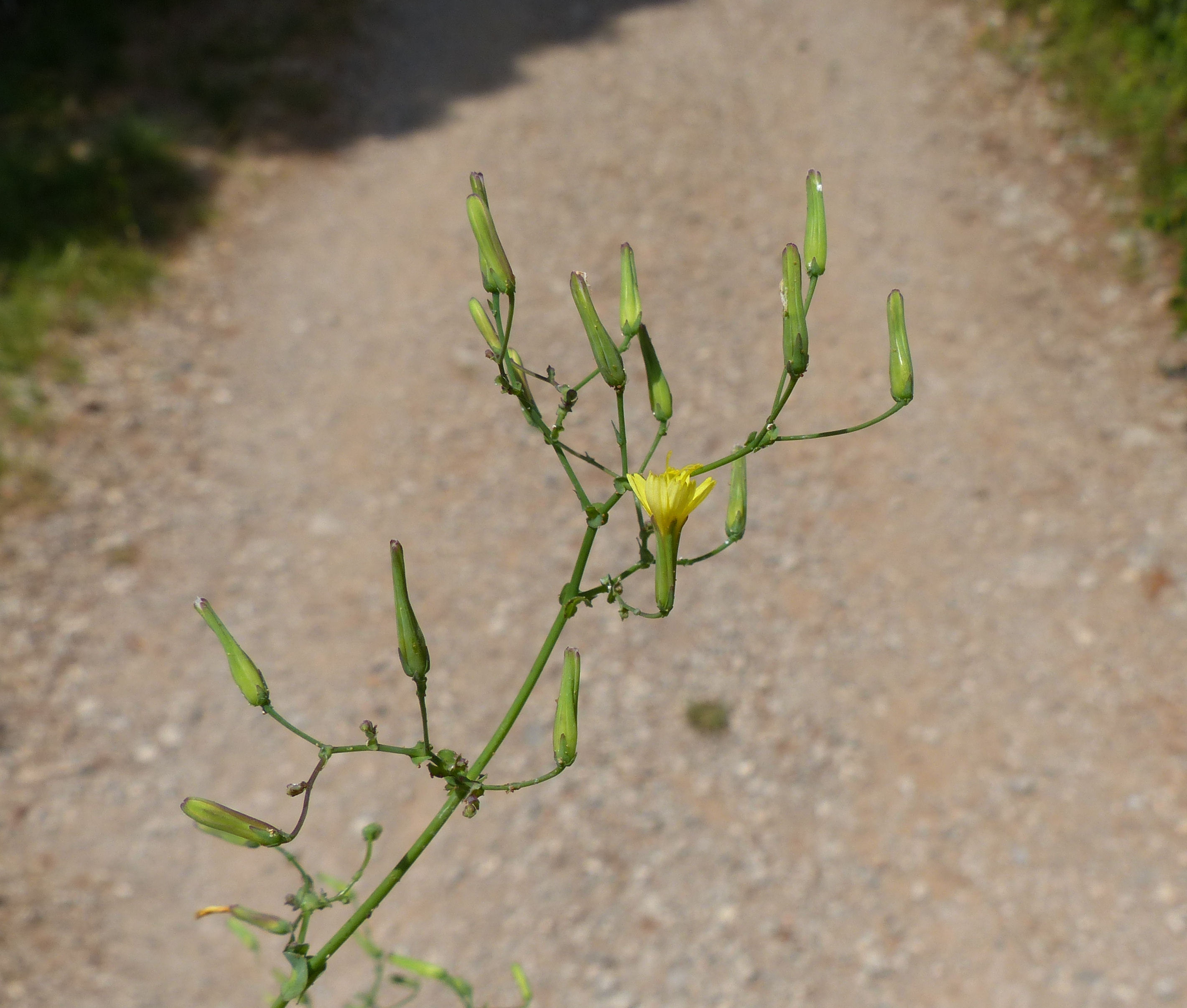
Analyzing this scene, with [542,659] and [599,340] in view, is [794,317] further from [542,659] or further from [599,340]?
[542,659]

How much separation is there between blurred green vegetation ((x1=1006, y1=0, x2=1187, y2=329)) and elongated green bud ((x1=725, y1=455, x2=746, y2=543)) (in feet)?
20.8

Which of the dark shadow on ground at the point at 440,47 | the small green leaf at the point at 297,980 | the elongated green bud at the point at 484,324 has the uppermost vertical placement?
the dark shadow on ground at the point at 440,47

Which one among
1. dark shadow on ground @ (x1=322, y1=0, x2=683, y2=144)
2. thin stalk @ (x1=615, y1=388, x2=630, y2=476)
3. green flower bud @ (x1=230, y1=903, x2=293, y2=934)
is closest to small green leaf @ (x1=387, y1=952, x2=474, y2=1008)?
green flower bud @ (x1=230, y1=903, x2=293, y2=934)

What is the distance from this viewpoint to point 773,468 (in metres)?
6.80

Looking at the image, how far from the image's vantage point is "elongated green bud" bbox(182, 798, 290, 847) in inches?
61.0

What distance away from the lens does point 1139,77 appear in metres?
8.17

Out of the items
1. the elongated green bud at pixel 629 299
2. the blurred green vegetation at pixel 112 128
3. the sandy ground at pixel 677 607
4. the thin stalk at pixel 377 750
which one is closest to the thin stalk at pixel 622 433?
the elongated green bud at pixel 629 299

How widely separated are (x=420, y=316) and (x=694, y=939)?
5082 millimetres

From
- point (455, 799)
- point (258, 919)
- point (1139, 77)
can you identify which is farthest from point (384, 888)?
point (1139, 77)

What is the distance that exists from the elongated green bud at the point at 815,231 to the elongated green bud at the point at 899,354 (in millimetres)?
124

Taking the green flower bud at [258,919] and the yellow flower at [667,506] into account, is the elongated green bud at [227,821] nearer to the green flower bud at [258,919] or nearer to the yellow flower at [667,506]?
the green flower bud at [258,919]

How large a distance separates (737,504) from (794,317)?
390 mm

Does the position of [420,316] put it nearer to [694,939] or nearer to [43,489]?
[43,489]

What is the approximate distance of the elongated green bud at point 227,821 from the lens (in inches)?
61.0
